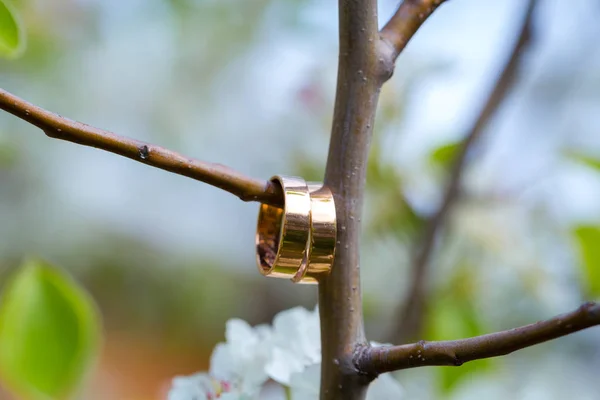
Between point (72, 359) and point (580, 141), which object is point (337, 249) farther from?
point (580, 141)

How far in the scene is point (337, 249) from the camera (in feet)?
0.60

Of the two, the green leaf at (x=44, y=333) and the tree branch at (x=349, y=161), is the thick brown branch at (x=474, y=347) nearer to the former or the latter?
the tree branch at (x=349, y=161)

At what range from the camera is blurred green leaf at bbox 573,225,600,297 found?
39cm

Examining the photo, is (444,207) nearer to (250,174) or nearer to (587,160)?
(587,160)

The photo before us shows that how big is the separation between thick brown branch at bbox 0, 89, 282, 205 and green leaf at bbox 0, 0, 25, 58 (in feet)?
0.23

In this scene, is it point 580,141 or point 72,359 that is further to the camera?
point 580,141

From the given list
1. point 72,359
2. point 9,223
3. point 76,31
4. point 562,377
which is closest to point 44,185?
point 9,223

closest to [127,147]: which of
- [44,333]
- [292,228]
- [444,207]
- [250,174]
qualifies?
[292,228]

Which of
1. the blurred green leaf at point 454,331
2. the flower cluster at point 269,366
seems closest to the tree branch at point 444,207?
the blurred green leaf at point 454,331

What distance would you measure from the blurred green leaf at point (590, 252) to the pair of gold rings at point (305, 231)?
Answer: 271mm

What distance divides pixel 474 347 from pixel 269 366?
0.10 m

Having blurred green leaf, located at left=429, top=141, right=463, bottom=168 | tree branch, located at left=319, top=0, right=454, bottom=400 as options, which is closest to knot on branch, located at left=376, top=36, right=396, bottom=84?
tree branch, located at left=319, top=0, right=454, bottom=400

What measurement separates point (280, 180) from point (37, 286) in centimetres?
19

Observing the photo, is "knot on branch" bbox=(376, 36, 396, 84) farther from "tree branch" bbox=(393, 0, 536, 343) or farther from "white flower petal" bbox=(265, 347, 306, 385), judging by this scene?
"tree branch" bbox=(393, 0, 536, 343)
